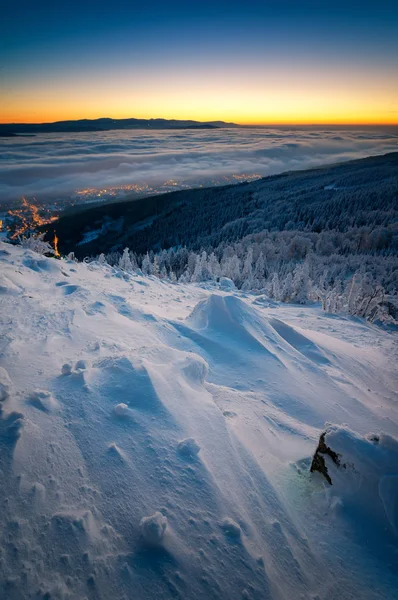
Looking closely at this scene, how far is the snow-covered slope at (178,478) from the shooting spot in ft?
6.57

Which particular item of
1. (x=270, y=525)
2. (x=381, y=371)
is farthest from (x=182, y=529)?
(x=381, y=371)

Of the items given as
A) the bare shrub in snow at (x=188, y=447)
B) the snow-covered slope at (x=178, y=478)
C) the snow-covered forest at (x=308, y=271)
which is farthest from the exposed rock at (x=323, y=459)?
Result: the snow-covered forest at (x=308, y=271)

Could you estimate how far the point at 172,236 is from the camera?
352ft

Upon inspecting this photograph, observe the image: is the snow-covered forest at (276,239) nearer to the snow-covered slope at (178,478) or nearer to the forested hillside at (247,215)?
the forested hillside at (247,215)

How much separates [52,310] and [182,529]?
5164 mm

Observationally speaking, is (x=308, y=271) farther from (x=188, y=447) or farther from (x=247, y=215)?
(x=247, y=215)

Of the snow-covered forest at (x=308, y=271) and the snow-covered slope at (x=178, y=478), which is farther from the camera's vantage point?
the snow-covered forest at (x=308, y=271)

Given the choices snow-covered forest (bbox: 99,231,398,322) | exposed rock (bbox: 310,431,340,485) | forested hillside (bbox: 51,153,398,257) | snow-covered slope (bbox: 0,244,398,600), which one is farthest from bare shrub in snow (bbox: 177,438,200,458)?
forested hillside (bbox: 51,153,398,257)

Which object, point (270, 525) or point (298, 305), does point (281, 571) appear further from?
Result: point (298, 305)

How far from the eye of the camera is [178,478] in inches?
104

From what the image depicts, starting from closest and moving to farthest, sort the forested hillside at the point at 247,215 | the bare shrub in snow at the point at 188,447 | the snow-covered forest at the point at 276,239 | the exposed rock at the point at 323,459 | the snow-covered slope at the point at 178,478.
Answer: the snow-covered slope at the point at 178,478 → the bare shrub in snow at the point at 188,447 → the exposed rock at the point at 323,459 → the snow-covered forest at the point at 276,239 → the forested hillside at the point at 247,215

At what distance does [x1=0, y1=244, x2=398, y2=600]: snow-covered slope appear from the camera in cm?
200

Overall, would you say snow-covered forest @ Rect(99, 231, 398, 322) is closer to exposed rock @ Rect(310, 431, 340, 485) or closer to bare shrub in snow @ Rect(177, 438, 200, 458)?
exposed rock @ Rect(310, 431, 340, 485)

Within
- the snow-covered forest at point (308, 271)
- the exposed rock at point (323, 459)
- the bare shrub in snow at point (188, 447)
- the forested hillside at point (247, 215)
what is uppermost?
the forested hillside at point (247, 215)
